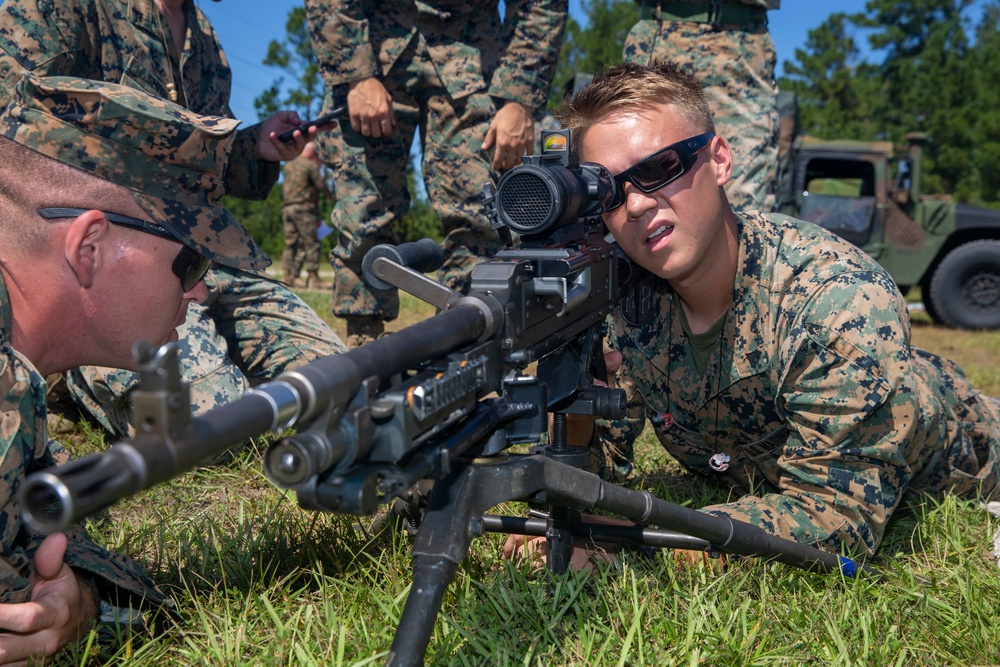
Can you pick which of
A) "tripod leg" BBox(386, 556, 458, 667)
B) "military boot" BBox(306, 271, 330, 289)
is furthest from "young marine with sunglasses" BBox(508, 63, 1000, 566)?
"military boot" BBox(306, 271, 330, 289)

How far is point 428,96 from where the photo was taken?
569 centimetres

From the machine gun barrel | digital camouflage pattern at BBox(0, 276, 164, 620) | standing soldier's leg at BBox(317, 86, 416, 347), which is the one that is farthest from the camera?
standing soldier's leg at BBox(317, 86, 416, 347)

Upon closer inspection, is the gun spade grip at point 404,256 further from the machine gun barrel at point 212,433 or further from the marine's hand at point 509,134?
the marine's hand at point 509,134

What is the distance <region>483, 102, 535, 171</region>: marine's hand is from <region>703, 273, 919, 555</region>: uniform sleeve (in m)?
2.72

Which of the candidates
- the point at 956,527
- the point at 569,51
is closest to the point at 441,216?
the point at 956,527

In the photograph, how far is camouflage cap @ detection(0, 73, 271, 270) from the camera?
2449mm

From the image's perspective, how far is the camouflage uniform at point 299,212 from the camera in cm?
1955

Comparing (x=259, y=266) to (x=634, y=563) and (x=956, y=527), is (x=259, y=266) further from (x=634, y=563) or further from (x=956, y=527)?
(x=956, y=527)

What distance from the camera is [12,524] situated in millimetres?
2242

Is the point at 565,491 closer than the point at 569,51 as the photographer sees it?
Yes

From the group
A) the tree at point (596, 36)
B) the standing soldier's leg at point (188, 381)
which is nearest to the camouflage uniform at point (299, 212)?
the standing soldier's leg at point (188, 381)

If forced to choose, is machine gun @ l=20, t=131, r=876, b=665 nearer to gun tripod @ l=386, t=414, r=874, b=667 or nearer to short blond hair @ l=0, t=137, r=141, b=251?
gun tripod @ l=386, t=414, r=874, b=667

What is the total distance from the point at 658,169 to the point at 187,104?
9.99 ft

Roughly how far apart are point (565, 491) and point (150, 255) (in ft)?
4.40
